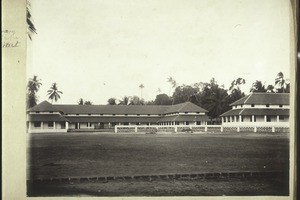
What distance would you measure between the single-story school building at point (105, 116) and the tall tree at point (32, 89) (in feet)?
0.10

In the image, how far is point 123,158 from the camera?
2150 mm

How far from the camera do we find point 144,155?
7.10 feet

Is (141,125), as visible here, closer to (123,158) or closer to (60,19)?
(123,158)

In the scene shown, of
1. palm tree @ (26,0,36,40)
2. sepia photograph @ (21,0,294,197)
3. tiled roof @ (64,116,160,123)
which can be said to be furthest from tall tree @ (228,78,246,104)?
palm tree @ (26,0,36,40)

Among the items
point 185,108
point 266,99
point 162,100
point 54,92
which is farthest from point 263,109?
point 54,92

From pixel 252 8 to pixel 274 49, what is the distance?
25 centimetres

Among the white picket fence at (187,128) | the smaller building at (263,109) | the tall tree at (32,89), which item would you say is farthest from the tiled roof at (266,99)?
the tall tree at (32,89)

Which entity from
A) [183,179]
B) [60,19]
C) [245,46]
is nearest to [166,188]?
[183,179]

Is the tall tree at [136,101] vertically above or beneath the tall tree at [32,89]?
beneath

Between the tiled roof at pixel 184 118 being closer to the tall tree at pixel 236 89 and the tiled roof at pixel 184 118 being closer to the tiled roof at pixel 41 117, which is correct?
the tall tree at pixel 236 89

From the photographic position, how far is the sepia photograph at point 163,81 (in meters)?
2.11

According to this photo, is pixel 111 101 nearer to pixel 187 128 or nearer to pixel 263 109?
pixel 187 128

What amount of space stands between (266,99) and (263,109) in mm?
77

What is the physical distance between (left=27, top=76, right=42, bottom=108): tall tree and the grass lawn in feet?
0.56
